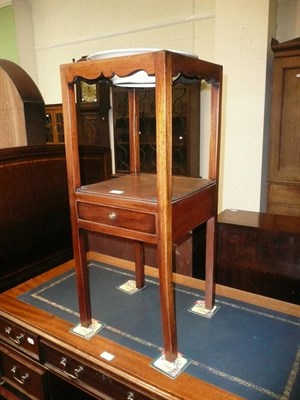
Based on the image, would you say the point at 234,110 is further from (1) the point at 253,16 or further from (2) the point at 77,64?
(2) the point at 77,64

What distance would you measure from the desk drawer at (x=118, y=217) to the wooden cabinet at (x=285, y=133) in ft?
7.01

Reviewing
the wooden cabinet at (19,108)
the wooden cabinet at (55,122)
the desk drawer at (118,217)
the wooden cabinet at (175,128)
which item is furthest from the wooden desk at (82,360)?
the wooden cabinet at (55,122)

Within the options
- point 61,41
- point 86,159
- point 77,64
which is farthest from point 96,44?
point 77,64

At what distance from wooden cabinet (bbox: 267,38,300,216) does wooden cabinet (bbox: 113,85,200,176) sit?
0.82 m

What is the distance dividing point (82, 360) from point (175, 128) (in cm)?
261

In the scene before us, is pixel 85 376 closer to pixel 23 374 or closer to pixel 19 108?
pixel 23 374

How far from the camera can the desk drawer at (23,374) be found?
1.27 meters

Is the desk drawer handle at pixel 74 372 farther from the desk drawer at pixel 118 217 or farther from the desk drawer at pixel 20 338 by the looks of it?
the desk drawer at pixel 118 217

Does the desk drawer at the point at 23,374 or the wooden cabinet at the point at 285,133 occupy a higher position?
the wooden cabinet at the point at 285,133

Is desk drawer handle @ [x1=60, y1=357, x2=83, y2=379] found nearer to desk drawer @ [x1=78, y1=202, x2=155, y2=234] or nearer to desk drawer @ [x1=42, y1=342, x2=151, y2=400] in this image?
desk drawer @ [x1=42, y1=342, x2=151, y2=400]

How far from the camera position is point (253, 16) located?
271 centimetres

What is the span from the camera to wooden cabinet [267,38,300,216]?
258cm

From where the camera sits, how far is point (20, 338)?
4.24 ft

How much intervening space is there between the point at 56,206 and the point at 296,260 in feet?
4.36
